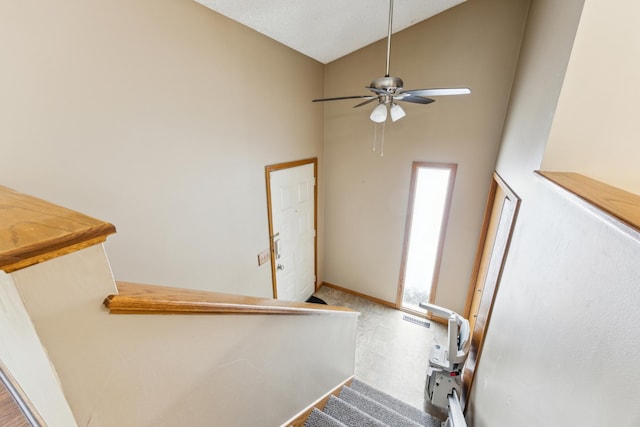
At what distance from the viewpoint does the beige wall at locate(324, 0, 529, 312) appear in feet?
8.21

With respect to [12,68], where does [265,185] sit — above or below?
below

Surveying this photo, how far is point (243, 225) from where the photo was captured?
2.38 m

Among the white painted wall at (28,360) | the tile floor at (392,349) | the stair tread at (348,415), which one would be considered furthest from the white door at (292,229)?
the white painted wall at (28,360)

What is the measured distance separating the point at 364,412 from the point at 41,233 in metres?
2.33

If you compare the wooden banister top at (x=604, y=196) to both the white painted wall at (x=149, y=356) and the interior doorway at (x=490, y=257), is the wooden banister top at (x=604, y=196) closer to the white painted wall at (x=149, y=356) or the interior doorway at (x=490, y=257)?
the interior doorway at (x=490, y=257)

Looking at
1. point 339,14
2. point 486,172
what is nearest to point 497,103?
point 486,172

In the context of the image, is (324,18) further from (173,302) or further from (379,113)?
(173,302)

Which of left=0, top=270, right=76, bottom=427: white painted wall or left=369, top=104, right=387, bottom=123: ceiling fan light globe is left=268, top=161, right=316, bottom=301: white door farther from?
left=0, top=270, right=76, bottom=427: white painted wall

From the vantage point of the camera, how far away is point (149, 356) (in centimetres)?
67

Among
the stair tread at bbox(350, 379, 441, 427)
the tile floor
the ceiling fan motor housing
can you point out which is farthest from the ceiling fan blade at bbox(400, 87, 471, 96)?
the tile floor

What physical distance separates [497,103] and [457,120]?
37 cm

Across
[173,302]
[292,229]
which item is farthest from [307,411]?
[292,229]

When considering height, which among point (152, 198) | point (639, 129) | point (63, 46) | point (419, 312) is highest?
point (63, 46)

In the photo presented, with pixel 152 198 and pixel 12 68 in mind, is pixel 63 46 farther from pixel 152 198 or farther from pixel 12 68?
pixel 152 198
